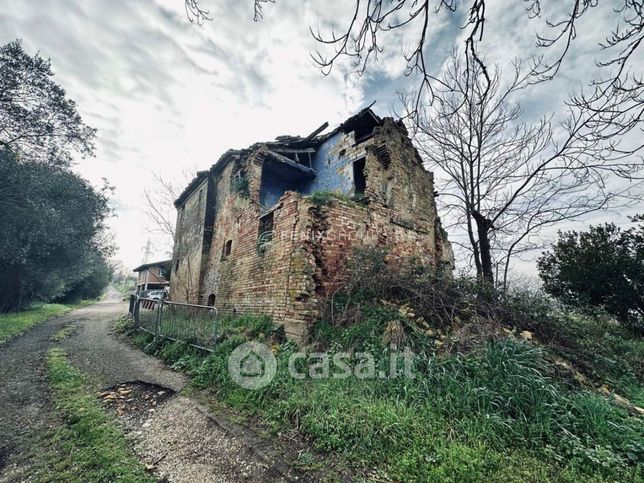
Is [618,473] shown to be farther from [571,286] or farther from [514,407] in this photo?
[571,286]

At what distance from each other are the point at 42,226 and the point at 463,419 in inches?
630

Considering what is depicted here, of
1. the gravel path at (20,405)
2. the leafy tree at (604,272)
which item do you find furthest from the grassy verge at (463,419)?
the leafy tree at (604,272)

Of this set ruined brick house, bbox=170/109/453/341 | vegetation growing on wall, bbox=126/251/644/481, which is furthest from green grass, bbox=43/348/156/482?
ruined brick house, bbox=170/109/453/341

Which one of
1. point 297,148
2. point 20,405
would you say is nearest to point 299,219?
point 20,405

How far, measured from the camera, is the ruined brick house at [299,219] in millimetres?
6035

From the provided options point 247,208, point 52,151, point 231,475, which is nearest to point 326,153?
point 247,208

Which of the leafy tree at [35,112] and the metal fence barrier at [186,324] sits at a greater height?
the leafy tree at [35,112]

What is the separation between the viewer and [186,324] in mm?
6180

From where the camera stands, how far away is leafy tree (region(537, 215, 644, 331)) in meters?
9.95

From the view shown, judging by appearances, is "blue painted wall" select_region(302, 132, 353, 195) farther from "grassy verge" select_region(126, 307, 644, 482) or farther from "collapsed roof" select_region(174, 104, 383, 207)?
"grassy verge" select_region(126, 307, 644, 482)

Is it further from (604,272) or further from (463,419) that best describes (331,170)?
(604,272)

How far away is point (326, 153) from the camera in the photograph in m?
11.0

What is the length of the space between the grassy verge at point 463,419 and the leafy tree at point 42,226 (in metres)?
12.2

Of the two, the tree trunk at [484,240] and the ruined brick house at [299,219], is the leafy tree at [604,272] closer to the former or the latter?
the tree trunk at [484,240]
